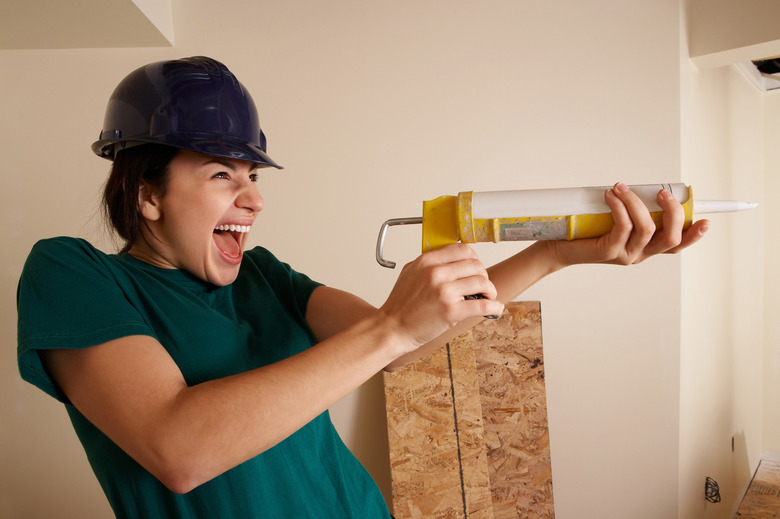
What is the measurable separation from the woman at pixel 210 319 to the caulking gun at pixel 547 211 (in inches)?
1.2

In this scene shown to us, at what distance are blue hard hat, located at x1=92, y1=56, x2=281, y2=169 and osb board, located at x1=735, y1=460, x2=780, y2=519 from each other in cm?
381

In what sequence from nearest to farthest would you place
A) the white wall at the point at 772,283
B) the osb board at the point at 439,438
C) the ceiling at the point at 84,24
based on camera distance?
the ceiling at the point at 84,24, the osb board at the point at 439,438, the white wall at the point at 772,283

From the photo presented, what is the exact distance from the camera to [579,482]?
256 centimetres

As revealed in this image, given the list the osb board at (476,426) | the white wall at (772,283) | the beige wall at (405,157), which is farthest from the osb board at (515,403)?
the white wall at (772,283)

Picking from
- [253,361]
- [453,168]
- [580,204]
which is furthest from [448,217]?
[453,168]

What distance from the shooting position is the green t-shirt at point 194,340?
0.78 meters

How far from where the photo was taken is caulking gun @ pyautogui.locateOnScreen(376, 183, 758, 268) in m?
0.93

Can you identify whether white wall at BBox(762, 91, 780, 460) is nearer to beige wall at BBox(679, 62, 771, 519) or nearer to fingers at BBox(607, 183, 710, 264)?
beige wall at BBox(679, 62, 771, 519)

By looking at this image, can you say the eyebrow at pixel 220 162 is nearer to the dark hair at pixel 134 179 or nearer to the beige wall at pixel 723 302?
the dark hair at pixel 134 179

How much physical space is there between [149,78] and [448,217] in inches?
24.1

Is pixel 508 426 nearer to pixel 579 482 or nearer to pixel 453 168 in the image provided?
pixel 579 482

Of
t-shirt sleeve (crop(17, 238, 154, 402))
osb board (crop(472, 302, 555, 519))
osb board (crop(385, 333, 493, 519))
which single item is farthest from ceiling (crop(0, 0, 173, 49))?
osb board (crop(472, 302, 555, 519))

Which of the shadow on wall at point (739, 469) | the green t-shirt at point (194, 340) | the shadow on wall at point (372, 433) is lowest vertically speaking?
the shadow on wall at point (739, 469)

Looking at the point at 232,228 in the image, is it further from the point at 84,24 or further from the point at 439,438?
the point at 84,24
